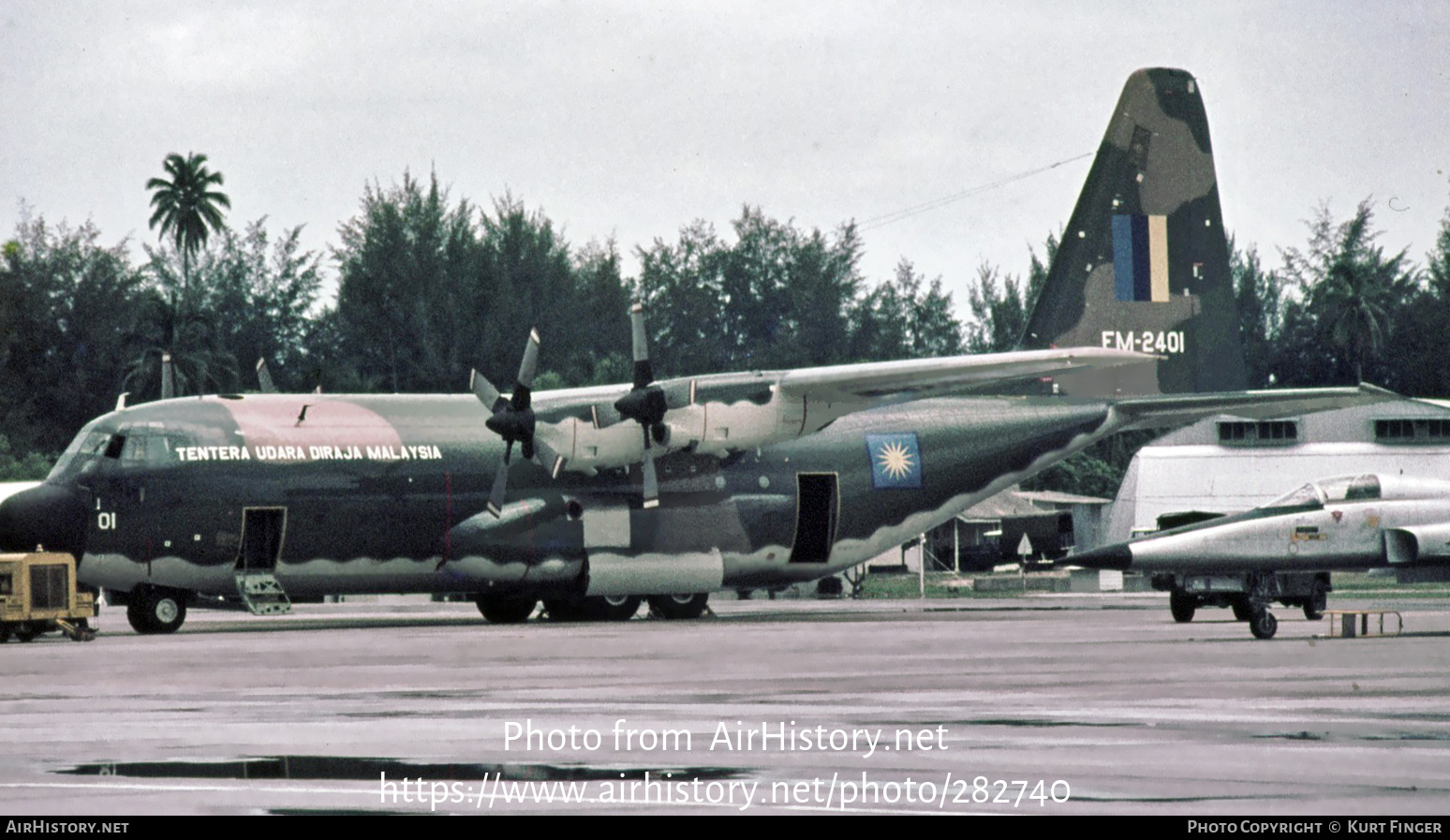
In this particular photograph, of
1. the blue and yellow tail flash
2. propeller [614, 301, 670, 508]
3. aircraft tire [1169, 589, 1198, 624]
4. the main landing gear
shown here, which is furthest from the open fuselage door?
the blue and yellow tail flash

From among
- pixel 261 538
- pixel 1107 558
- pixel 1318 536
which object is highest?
pixel 261 538

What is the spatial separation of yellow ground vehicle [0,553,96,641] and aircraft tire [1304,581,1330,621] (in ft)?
60.9

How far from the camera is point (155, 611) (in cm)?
3127

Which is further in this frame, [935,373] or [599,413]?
[599,413]

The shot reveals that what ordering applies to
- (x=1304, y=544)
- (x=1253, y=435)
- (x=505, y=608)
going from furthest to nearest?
1. (x=1253, y=435)
2. (x=505, y=608)
3. (x=1304, y=544)

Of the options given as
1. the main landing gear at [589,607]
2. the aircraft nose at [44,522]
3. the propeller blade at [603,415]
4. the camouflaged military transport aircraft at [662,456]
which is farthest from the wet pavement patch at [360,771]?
the main landing gear at [589,607]

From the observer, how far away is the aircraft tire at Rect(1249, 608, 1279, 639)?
25547 millimetres

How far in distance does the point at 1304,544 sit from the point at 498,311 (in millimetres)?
54761

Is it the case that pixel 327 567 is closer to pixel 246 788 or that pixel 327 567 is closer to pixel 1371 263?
pixel 246 788

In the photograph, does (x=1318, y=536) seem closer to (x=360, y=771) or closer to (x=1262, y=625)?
(x=1262, y=625)

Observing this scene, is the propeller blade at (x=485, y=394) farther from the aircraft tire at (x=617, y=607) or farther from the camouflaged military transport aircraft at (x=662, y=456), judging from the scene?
the aircraft tire at (x=617, y=607)

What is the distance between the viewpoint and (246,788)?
10055mm

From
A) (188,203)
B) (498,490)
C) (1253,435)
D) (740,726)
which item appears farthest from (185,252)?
(740,726)

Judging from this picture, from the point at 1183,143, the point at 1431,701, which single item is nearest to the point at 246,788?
the point at 1431,701
